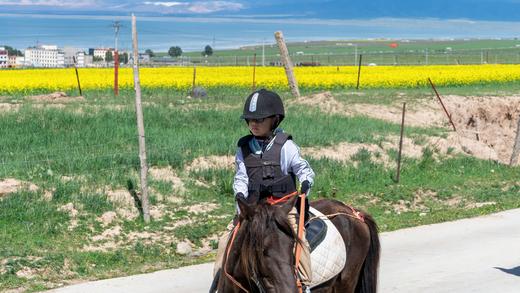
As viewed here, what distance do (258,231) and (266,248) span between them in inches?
4.5

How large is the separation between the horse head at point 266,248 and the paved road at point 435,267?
16.3ft

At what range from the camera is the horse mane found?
19.9 feet

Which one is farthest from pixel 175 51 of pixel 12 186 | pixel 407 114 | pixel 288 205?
pixel 288 205

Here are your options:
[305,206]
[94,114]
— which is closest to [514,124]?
[94,114]

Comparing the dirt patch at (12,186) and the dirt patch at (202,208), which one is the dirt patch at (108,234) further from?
the dirt patch at (202,208)

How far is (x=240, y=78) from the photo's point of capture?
41344mm

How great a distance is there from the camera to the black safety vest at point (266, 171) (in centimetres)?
712

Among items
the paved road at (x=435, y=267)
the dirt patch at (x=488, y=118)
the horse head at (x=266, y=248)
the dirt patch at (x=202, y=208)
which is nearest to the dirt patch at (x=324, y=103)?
the dirt patch at (x=488, y=118)

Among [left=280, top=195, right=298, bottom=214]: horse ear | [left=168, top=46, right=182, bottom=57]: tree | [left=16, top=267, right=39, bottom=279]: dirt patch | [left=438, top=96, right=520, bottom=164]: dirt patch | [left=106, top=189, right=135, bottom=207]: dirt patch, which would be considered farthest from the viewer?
[left=168, top=46, right=182, bottom=57]: tree

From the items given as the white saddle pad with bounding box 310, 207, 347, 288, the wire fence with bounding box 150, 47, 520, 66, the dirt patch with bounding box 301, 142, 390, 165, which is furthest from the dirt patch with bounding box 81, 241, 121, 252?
the wire fence with bounding box 150, 47, 520, 66

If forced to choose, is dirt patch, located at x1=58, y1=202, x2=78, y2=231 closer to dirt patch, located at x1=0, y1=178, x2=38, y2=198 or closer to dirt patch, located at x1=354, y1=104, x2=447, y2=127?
dirt patch, located at x1=0, y1=178, x2=38, y2=198

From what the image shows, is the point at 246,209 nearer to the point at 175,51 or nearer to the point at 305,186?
the point at 305,186

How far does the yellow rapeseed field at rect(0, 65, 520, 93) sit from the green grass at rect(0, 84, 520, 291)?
11.5 m

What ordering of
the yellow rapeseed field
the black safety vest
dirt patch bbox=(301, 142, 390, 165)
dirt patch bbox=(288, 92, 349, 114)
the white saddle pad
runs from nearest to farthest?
the black safety vest
the white saddle pad
dirt patch bbox=(301, 142, 390, 165)
dirt patch bbox=(288, 92, 349, 114)
the yellow rapeseed field
